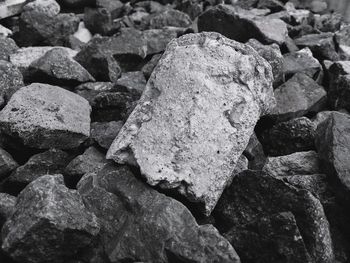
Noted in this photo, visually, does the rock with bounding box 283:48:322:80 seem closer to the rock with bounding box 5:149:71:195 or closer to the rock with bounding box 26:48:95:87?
the rock with bounding box 26:48:95:87

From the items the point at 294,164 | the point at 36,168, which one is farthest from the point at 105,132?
the point at 294,164

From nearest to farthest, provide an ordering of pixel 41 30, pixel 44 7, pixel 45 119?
pixel 45 119
pixel 41 30
pixel 44 7

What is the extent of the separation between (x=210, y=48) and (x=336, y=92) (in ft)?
4.57

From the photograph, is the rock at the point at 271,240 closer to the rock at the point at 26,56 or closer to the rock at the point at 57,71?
the rock at the point at 57,71

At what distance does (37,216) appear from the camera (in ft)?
7.69

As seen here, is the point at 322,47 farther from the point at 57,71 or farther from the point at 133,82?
the point at 57,71

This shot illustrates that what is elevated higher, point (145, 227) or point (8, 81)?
point (145, 227)

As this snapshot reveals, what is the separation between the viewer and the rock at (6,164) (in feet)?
10.2

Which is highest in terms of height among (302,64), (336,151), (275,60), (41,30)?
(336,151)

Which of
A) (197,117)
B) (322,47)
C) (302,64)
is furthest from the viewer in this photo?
(322,47)

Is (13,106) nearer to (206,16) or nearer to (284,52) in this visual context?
(206,16)

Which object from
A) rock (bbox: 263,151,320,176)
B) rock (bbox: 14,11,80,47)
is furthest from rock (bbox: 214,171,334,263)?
rock (bbox: 14,11,80,47)

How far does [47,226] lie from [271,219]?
1.12m

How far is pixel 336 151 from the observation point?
3.03 meters
